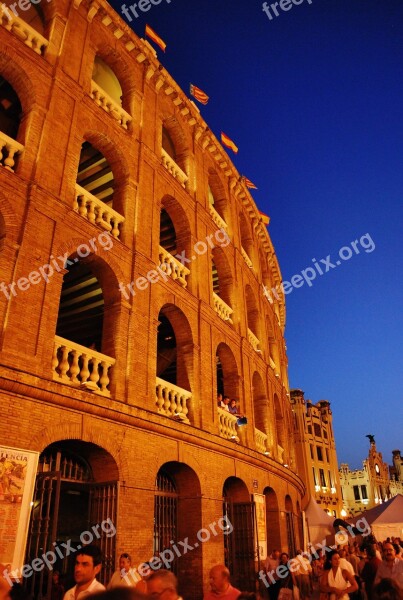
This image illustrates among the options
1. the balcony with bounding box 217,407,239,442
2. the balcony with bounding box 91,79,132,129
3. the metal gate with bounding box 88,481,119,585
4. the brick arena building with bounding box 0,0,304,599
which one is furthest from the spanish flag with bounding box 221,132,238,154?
the metal gate with bounding box 88,481,119,585

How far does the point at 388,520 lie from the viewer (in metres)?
17.5

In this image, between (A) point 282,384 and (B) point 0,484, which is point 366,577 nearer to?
(B) point 0,484

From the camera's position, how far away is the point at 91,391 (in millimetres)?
9289

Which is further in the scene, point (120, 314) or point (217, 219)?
point (217, 219)

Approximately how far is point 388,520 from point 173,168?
15289 millimetres

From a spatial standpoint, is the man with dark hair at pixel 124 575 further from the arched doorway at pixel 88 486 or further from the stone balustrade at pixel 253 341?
the stone balustrade at pixel 253 341

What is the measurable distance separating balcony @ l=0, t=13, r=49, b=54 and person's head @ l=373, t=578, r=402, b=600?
12493 mm

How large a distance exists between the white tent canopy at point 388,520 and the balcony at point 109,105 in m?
16.8

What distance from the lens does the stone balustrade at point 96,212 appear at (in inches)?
432

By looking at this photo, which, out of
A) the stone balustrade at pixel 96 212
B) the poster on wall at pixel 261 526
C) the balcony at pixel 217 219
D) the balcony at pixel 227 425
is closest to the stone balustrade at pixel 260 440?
the poster on wall at pixel 261 526

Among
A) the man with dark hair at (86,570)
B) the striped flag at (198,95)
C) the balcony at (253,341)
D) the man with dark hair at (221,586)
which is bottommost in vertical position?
the man with dark hair at (221,586)

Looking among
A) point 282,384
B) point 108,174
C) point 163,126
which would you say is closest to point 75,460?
point 108,174

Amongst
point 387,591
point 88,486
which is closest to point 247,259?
point 88,486

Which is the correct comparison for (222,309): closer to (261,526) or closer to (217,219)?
(217,219)
